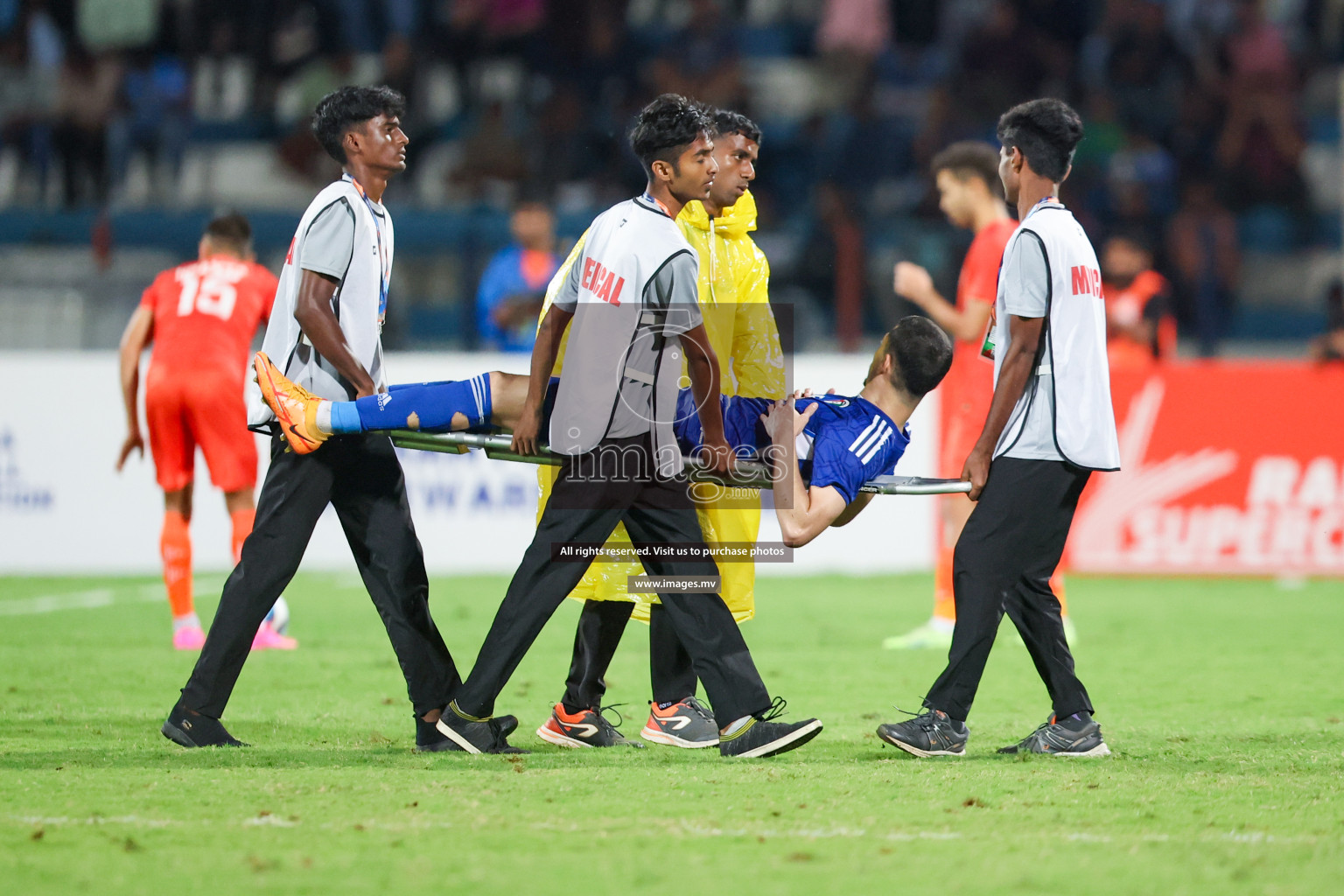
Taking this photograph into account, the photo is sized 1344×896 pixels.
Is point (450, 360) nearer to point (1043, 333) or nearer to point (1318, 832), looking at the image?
point (1043, 333)

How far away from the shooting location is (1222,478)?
11383 millimetres

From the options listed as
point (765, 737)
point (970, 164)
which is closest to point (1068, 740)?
point (765, 737)

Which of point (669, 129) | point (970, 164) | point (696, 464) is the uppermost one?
point (970, 164)

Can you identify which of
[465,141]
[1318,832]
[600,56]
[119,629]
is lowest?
[119,629]

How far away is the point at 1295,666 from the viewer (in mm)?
7477

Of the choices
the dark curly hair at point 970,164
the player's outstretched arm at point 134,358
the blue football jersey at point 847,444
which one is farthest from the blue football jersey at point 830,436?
the player's outstretched arm at point 134,358

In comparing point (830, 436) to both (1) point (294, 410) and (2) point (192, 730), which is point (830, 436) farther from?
(2) point (192, 730)

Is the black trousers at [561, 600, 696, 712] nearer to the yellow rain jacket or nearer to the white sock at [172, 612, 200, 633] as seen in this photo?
the yellow rain jacket

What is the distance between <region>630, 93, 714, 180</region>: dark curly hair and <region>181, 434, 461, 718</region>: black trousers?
1.29 m

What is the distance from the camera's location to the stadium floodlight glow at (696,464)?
5062 mm

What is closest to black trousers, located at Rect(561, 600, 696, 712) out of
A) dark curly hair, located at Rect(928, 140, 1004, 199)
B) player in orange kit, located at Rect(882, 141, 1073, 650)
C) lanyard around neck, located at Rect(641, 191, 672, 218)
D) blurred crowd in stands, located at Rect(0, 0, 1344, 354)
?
lanyard around neck, located at Rect(641, 191, 672, 218)

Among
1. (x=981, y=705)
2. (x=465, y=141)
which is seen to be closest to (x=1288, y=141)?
(x=465, y=141)

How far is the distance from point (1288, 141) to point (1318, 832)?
46.0 ft

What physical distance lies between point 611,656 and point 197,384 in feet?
11.4
